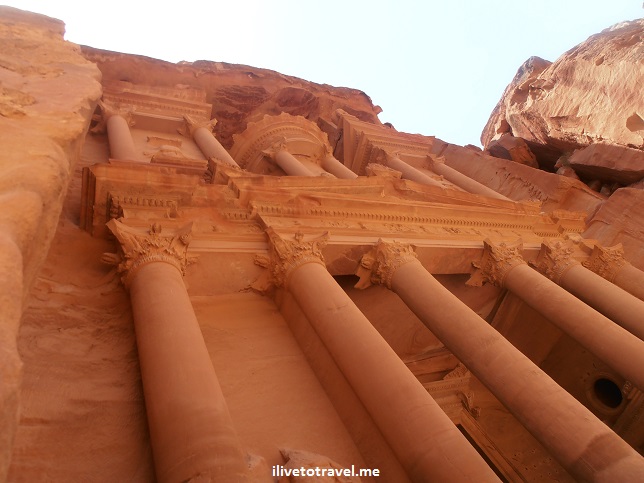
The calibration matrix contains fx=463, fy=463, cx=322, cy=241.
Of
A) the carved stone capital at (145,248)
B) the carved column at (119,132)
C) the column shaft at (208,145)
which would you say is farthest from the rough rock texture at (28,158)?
the column shaft at (208,145)

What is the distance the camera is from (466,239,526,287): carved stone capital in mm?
9906

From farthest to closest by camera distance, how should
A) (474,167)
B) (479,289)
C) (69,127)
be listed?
1. (474,167)
2. (479,289)
3. (69,127)

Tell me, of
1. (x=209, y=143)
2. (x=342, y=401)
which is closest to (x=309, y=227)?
(x=342, y=401)

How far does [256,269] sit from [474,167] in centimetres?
1749

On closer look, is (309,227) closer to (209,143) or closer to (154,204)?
(154,204)

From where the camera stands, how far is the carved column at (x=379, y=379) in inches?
193

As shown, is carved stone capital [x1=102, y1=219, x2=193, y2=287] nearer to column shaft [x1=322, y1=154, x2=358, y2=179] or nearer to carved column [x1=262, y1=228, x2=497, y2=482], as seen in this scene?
carved column [x1=262, y1=228, x2=497, y2=482]

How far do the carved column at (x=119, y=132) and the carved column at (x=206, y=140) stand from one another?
1.85 metres

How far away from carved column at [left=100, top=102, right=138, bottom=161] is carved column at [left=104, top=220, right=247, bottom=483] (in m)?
4.45

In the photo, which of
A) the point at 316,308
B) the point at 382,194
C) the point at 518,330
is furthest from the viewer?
the point at 518,330

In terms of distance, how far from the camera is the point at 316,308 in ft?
22.3

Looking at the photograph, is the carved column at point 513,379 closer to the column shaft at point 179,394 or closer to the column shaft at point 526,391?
the column shaft at point 526,391

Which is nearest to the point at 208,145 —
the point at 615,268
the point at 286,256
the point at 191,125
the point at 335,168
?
the point at 191,125

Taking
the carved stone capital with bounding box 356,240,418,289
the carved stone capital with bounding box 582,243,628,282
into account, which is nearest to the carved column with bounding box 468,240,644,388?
the carved stone capital with bounding box 356,240,418,289
